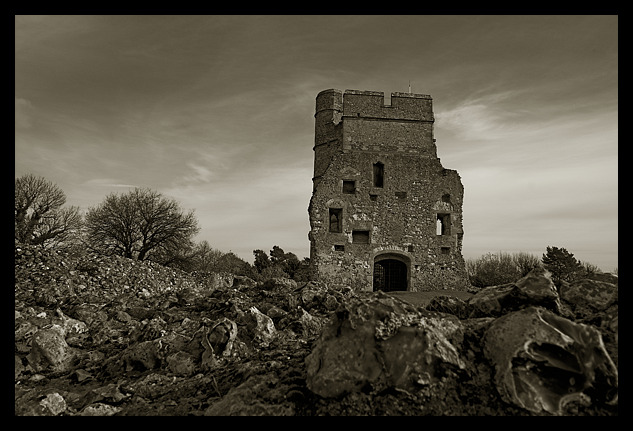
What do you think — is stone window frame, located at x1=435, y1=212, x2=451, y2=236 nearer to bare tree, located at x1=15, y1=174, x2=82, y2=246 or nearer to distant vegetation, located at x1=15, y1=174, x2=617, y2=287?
distant vegetation, located at x1=15, y1=174, x2=617, y2=287

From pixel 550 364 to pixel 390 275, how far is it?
15.6 metres

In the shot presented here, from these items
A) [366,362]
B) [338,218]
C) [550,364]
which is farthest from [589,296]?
[338,218]

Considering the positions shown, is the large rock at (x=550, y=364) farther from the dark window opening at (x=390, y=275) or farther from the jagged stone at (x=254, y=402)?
the dark window opening at (x=390, y=275)

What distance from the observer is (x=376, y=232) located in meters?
17.4

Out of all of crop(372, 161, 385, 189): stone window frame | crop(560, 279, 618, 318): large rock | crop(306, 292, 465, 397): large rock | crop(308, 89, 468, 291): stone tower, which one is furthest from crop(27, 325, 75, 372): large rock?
crop(372, 161, 385, 189): stone window frame

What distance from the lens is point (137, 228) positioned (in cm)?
2897

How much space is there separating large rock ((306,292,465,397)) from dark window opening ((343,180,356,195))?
14665mm

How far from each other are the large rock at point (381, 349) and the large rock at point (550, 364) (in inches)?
12.0

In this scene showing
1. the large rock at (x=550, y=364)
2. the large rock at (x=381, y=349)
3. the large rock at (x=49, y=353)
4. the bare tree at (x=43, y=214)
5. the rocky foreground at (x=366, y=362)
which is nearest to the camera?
the large rock at (x=550, y=364)

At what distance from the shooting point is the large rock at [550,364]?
228 centimetres

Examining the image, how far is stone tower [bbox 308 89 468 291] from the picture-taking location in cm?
1706

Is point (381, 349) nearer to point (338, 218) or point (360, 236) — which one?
point (360, 236)

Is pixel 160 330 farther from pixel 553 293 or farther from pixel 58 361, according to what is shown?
pixel 553 293

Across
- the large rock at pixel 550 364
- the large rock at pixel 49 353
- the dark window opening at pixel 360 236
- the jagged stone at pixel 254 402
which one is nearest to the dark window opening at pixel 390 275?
the dark window opening at pixel 360 236
